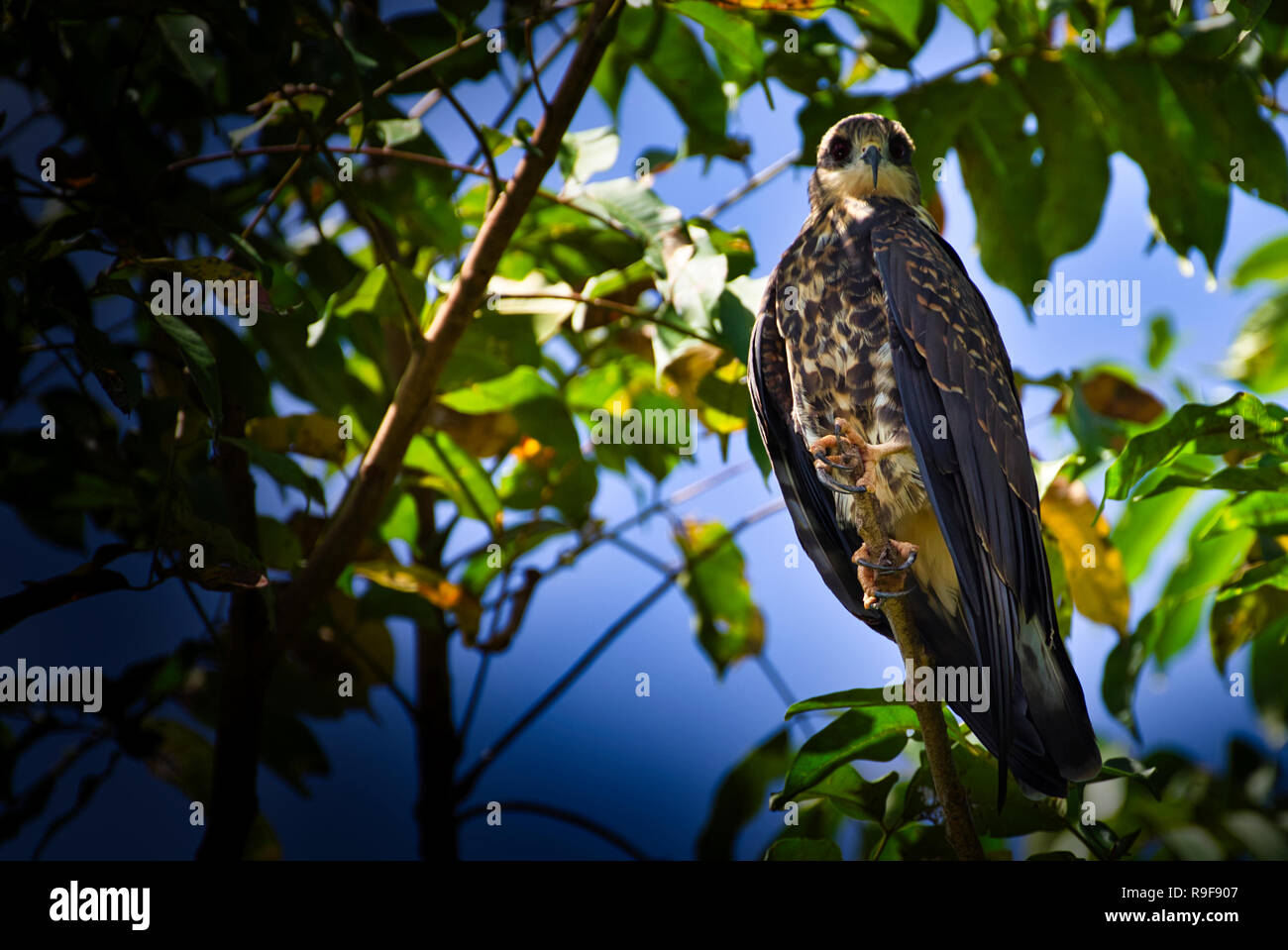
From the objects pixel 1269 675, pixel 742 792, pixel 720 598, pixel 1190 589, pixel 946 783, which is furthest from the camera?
pixel 720 598

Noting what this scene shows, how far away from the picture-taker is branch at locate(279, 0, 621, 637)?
1.98 m

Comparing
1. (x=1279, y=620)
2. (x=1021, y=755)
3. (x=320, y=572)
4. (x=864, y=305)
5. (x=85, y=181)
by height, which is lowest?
(x=1021, y=755)

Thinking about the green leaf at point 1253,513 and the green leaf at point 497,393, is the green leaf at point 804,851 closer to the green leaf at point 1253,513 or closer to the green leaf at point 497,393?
the green leaf at point 1253,513

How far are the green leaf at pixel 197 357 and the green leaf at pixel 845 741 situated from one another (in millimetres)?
1042

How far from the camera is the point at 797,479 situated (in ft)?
6.93

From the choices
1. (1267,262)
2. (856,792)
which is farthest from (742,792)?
(1267,262)

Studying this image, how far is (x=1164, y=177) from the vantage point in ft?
7.74

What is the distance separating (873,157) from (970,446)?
0.69 m

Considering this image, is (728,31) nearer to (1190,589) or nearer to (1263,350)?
(1190,589)

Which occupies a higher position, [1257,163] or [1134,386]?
[1257,163]

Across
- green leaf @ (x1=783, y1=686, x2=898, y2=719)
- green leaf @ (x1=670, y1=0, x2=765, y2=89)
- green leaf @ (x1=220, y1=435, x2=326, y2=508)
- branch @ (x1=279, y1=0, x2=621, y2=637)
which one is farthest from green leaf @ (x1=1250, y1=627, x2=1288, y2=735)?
green leaf @ (x1=220, y1=435, x2=326, y2=508)

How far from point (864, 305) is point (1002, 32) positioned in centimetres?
71
